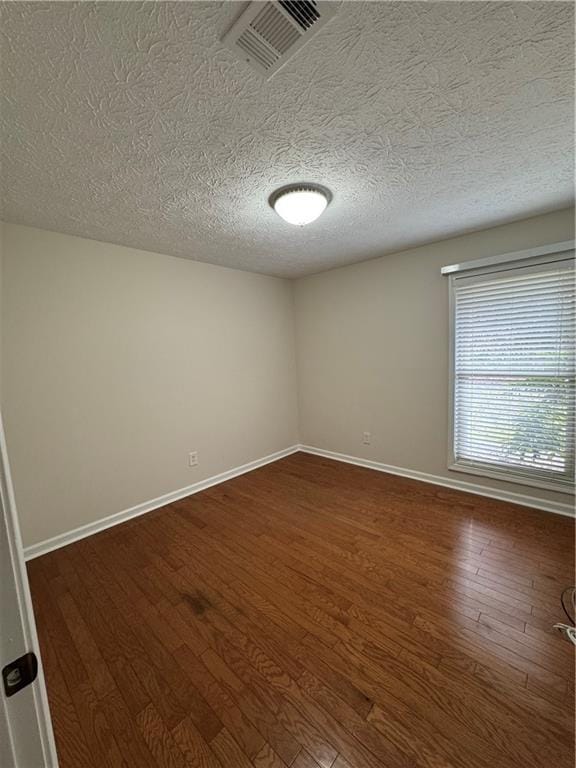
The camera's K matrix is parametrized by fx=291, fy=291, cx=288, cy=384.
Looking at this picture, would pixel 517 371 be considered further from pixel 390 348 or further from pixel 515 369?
pixel 390 348

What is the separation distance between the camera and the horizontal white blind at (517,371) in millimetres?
2301

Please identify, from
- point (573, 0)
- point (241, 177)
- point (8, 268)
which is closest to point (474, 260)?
point (573, 0)

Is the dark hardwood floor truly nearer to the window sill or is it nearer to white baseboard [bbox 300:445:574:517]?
white baseboard [bbox 300:445:574:517]

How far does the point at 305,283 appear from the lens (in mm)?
3996

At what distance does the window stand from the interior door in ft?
10.3

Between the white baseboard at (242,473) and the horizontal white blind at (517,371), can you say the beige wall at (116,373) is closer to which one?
the white baseboard at (242,473)

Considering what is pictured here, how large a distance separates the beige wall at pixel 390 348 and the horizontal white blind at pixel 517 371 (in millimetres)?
179

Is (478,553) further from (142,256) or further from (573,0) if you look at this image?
(142,256)

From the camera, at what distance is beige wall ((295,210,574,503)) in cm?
272

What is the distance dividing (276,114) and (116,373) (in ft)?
7.39

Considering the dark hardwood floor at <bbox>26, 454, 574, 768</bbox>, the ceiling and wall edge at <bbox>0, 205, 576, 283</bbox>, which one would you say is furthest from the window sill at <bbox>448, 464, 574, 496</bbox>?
the ceiling and wall edge at <bbox>0, 205, 576, 283</bbox>

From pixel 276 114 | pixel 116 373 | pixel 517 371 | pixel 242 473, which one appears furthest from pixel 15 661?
pixel 517 371

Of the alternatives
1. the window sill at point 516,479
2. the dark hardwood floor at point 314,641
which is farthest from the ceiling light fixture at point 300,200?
the window sill at point 516,479

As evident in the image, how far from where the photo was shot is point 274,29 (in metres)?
0.90
